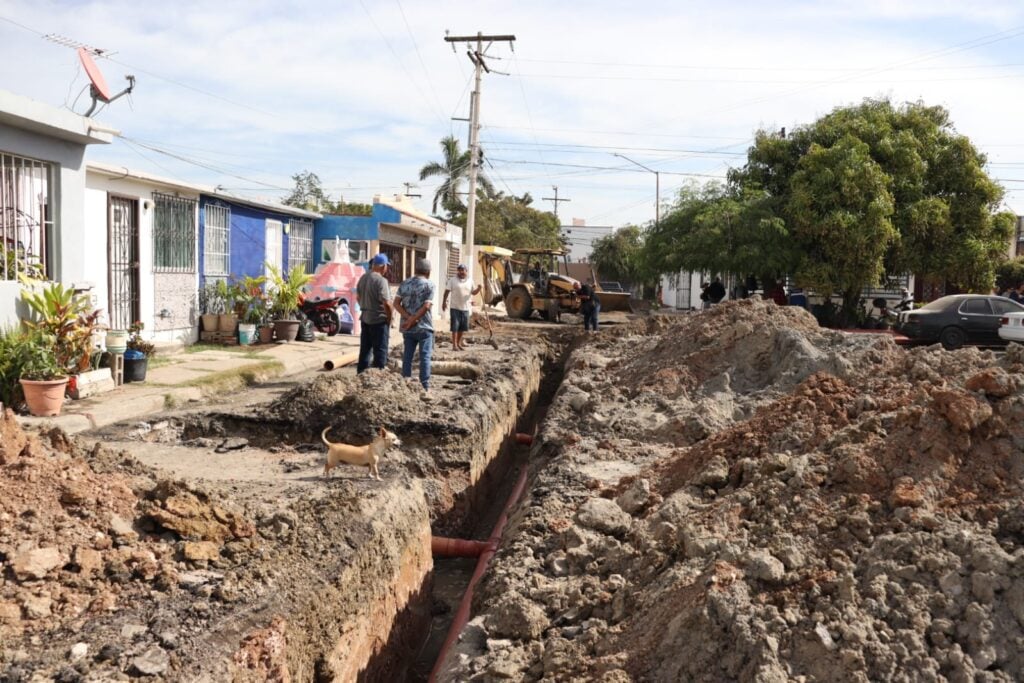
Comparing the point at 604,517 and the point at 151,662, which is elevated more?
the point at 604,517

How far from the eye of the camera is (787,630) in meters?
3.21

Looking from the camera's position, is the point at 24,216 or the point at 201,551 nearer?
the point at 201,551

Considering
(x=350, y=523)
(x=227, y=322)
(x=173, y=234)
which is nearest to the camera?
(x=350, y=523)

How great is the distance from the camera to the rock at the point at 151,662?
10.4 ft

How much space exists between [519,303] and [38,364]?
58.4 feet

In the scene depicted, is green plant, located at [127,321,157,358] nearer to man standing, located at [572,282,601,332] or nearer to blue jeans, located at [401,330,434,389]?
blue jeans, located at [401,330,434,389]

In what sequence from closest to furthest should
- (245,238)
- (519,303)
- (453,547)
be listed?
(453,547) → (245,238) → (519,303)

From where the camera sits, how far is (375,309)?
996cm

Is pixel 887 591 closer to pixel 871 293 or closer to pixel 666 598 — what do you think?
pixel 666 598

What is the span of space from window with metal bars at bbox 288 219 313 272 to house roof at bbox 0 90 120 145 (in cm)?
931

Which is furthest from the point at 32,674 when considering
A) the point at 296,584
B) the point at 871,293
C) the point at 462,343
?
the point at 871,293

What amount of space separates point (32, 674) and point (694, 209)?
904 inches

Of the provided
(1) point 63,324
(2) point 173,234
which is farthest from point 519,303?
(1) point 63,324

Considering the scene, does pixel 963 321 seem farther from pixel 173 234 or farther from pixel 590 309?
pixel 173 234
